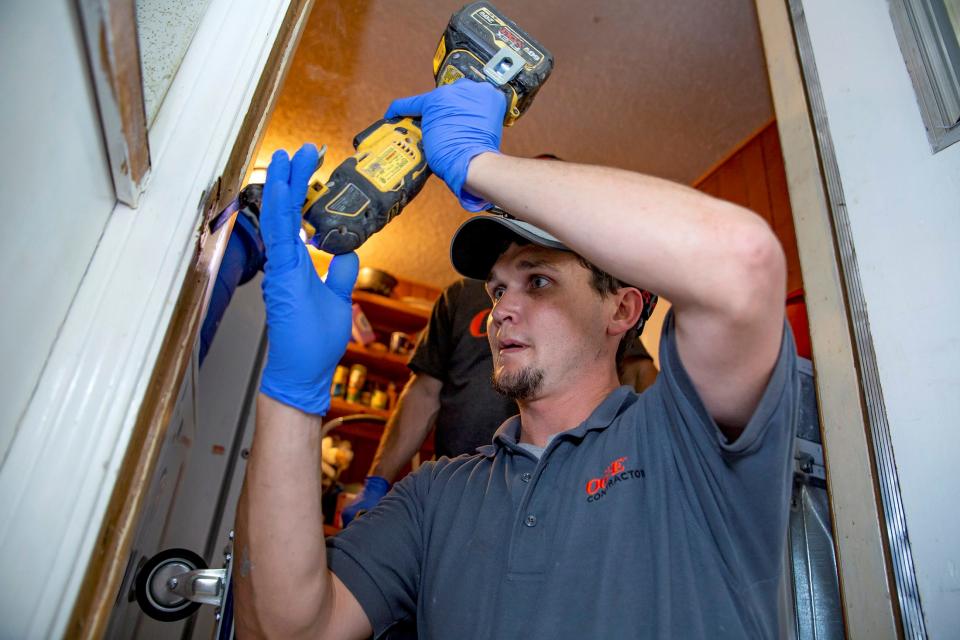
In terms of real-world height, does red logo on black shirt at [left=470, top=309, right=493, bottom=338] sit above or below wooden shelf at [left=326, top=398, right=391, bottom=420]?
above

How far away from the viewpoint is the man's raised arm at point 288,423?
0.77m

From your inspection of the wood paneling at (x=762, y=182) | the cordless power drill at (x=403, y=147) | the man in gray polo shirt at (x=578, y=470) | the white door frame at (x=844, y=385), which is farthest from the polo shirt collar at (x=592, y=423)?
the wood paneling at (x=762, y=182)

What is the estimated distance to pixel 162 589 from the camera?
2.46 ft

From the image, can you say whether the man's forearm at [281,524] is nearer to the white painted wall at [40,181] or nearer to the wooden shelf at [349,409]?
the white painted wall at [40,181]

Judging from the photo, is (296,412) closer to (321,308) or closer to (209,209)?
(321,308)

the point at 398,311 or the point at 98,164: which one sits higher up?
the point at 398,311

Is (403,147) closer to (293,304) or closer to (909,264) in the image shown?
(293,304)

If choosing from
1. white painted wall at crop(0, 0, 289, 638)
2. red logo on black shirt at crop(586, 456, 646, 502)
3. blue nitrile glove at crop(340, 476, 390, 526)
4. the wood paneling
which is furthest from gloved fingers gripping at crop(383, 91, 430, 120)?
the wood paneling

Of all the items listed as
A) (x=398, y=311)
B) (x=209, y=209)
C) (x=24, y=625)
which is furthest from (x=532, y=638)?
(x=398, y=311)

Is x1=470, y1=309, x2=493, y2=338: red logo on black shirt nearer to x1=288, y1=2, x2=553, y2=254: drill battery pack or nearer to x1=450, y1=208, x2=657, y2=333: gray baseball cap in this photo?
x1=450, y1=208, x2=657, y2=333: gray baseball cap

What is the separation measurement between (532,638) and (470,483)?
1.01 ft

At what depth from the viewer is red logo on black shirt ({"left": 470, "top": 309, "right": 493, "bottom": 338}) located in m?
1.79

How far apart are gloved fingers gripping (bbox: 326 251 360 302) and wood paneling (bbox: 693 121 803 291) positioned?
1.53 meters

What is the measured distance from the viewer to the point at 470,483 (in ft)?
3.32
